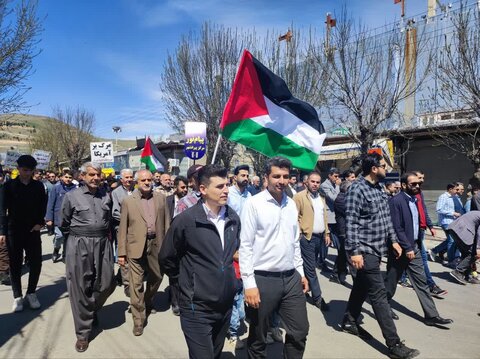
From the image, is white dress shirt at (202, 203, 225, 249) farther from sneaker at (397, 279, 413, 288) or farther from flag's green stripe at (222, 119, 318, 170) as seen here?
sneaker at (397, 279, 413, 288)

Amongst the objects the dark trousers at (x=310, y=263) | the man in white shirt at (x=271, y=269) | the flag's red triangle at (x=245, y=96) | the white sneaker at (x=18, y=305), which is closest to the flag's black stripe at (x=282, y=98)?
the flag's red triangle at (x=245, y=96)

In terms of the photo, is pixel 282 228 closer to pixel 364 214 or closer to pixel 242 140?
pixel 364 214

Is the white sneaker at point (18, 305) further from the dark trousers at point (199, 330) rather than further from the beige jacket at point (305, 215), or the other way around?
the beige jacket at point (305, 215)

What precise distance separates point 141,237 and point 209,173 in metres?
2.13

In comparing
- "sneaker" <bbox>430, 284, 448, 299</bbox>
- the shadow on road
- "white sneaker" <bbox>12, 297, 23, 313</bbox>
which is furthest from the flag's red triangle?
"sneaker" <bbox>430, 284, 448, 299</bbox>

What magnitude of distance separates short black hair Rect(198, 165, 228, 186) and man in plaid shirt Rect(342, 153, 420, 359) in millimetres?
1897

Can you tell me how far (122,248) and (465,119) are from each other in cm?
1296

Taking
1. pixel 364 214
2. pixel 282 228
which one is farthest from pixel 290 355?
pixel 364 214

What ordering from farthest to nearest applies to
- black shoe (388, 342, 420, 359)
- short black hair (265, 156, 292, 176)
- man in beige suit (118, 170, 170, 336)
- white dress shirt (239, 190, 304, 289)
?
man in beige suit (118, 170, 170, 336), black shoe (388, 342, 420, 359), short black hair (265, 156, 292, 176), white dress shirt (239, 190, 304, 289)

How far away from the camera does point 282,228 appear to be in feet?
10.8

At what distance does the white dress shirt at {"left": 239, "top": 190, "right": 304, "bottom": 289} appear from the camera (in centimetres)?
316

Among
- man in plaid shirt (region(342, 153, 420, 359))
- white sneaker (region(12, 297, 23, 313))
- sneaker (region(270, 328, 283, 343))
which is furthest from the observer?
white sneaker (region(12, 297, 23, 313))

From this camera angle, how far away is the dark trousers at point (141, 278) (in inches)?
184

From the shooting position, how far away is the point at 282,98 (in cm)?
528
